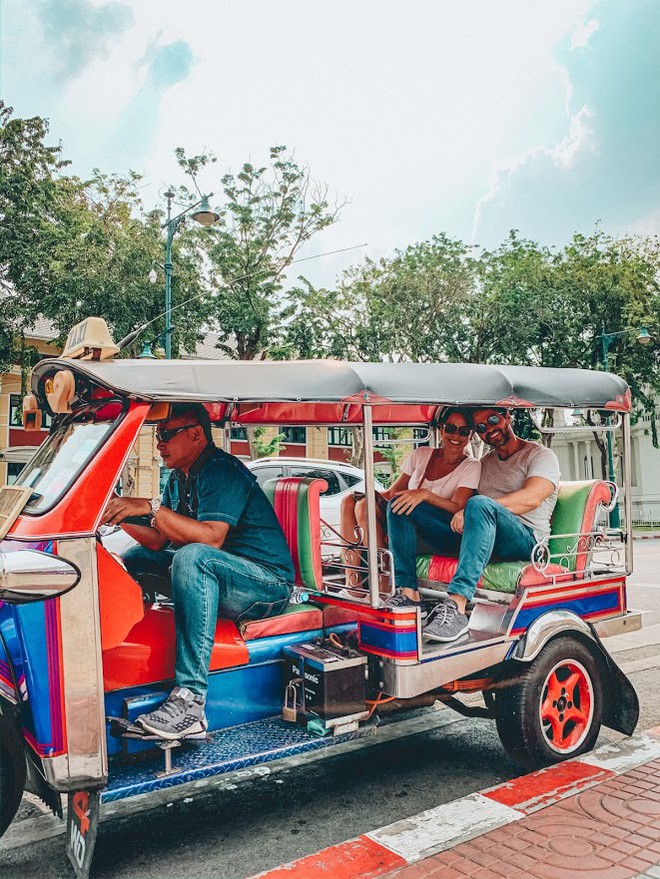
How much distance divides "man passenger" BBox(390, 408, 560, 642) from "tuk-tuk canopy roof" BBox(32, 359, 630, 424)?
578mm

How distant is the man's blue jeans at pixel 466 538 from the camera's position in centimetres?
423

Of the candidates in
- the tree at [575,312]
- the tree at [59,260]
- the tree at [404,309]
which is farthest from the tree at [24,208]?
the tree at [575,312]

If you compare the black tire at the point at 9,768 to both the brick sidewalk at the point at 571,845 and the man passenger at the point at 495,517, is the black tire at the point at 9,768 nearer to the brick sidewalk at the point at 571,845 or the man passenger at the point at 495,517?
the brick sidewalk at the point at 571,845

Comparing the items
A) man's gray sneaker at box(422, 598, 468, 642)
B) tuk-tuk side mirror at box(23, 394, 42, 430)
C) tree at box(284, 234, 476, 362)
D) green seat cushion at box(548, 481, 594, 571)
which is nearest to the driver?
tuk-tuk side mirror at box(23, 394, 42, 430)

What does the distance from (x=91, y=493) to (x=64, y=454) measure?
43cm

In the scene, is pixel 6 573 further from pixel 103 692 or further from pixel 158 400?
pixel 158 400

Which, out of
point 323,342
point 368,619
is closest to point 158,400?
point 368,619

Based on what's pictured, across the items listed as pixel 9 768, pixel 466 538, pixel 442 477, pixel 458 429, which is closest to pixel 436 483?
pixel 442 477

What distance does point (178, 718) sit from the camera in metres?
3.14

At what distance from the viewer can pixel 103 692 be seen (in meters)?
2.99

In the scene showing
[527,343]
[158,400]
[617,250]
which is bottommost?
[158,400]

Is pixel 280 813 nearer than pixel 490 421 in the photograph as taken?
Yes

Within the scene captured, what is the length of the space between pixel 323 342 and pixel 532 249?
8.90 metres

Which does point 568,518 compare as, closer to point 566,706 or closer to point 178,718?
point 566,706
